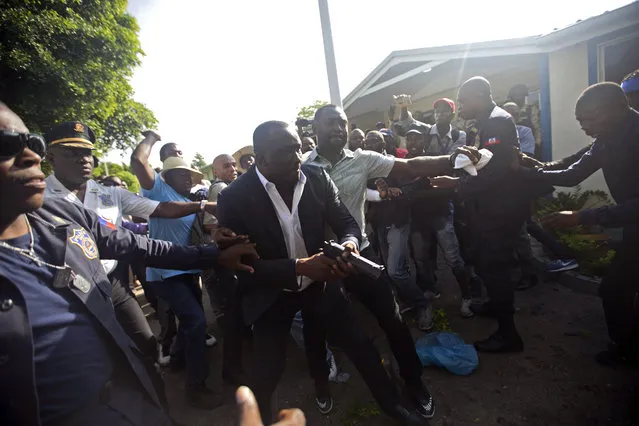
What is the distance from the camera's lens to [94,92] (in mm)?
10727

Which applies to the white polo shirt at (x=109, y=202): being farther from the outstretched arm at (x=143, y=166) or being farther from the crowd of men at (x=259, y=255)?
the outstretched arm at (x=143, y=166)

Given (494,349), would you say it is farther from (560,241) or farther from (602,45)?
(602,45)

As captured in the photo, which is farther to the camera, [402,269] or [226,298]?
[226,298]

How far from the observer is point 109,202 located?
2.83m

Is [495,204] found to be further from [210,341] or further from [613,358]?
[210,341]

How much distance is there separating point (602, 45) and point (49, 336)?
8.74m

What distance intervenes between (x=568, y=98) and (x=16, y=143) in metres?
8.46

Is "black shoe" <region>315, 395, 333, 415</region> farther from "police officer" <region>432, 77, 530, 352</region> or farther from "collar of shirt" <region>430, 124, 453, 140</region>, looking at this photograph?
"collar of shirt" <region>430, 124, 453, 140</region>

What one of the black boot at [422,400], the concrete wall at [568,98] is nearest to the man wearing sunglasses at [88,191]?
the black boot at [422,400]

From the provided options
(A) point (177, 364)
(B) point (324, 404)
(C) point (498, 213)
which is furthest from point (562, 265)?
(A) point (177, 364)

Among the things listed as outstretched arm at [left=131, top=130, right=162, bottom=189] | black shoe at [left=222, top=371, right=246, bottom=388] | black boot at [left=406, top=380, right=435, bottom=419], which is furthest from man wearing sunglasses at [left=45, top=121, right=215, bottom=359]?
black boot at [left=406, top=380, right=435, bottom=419]

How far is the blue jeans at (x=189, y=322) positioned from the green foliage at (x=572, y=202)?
560 centimetres

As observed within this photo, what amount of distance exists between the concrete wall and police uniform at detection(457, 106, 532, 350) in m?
4.94

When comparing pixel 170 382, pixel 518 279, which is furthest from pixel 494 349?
pixel 170 382
